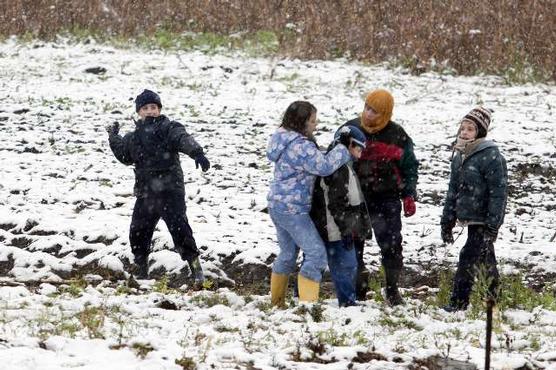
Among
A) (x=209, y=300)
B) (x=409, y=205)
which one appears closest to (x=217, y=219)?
(x=209, y=300)

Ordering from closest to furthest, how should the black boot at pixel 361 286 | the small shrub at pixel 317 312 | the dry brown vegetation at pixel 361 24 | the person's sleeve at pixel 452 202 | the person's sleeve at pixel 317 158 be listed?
the small shrub at pixel 317 312 → the person's sleeve at pixel 317 158 → the person's sleeve at pixel 452 202 → the black boot at pixel 361 286 → the dry brown vegetation at pixel 361 24

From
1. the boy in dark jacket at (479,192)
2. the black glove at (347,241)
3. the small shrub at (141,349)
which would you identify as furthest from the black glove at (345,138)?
the small shrub at (141,349)

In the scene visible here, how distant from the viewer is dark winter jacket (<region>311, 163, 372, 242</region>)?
6.30 metres

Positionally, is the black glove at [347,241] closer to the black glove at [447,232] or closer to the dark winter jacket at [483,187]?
the black glove at [447,232]

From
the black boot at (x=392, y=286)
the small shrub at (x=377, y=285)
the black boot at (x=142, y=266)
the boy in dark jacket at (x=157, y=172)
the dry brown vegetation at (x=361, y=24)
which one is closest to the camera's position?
the black boot at (x=392, y=286)

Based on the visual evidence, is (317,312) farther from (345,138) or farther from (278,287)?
(345,138)

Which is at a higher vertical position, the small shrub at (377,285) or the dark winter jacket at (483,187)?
the dark winter jacket at (483,187)

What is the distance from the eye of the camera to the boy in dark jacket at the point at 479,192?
21.0 ft

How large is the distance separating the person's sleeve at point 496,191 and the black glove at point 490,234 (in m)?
0.03

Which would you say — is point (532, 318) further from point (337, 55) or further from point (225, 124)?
point (337, 55)

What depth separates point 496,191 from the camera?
6.40 meters

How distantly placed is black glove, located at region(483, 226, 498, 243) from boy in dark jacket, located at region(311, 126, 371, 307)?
3.03ft

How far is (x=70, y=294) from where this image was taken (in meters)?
6.62

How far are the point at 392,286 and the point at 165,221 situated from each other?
217 cm
